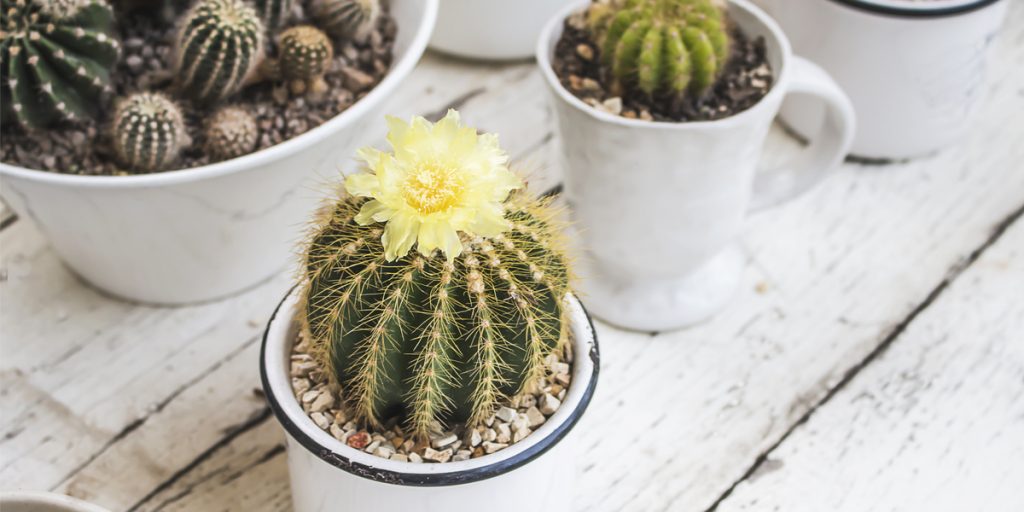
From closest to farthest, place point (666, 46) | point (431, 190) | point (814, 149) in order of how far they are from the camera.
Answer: point (431, 190)
point (666, 46)
point (814, 149)

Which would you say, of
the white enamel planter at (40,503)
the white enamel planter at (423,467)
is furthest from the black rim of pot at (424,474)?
the white enamel planter at (40,503)

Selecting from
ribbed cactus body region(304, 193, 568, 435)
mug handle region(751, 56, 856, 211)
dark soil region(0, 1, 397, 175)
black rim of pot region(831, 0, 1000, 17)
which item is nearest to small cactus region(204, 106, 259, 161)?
dark soil region(0, 1, 397, 175)

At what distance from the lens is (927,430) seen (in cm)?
82

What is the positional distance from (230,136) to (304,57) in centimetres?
9

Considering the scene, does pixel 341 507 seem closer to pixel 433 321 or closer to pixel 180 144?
pixel 433 321

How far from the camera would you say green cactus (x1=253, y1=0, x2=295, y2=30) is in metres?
0.88

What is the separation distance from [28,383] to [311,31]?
36 centimetres

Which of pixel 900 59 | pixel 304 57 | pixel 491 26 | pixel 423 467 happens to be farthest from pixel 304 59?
pixel 900 59

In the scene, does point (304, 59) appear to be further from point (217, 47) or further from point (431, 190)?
point (431, 190)

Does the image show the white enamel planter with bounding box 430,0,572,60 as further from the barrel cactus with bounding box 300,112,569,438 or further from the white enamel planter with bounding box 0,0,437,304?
the barrel cactus with bounding box 300,112,569,438

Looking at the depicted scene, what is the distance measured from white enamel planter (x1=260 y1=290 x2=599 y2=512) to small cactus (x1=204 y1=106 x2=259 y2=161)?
0.60ft

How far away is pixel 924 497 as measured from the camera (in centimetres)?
77

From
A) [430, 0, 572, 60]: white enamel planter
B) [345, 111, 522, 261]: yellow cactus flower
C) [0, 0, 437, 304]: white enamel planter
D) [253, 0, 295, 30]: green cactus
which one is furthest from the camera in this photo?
[430, 0, 572, 60]: white enamel planter

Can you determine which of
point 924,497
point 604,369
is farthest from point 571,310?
point 924,497
